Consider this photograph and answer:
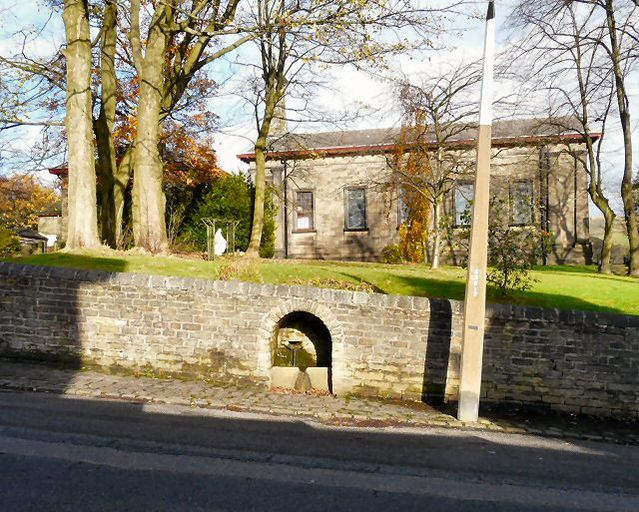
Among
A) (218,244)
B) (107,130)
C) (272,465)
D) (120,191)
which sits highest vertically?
(107,130)

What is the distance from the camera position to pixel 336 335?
9758mm

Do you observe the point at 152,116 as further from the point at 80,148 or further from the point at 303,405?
the point at 303,405

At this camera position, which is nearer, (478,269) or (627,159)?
(478,269)

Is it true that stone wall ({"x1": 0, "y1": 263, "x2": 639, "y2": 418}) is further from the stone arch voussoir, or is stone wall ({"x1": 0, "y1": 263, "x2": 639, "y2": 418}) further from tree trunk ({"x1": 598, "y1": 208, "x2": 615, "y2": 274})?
tree trunk ({"x1": 598, "y1": 208, "x2": 615, "y2": 274})

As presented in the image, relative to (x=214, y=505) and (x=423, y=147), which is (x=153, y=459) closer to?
(x=214, y=505)

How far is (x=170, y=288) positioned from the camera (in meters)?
10.1

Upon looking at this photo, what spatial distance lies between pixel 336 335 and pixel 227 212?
16489 mm

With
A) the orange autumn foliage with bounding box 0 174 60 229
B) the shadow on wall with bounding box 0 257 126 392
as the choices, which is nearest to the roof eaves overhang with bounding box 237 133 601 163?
the shadow on wall with bounding box 0 257 126 392

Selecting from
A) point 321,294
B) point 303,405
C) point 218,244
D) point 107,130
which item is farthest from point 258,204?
point 303,405

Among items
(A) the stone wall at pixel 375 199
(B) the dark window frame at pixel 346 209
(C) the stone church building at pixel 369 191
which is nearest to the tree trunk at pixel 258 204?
(C) the stone church building at pixel 369 191

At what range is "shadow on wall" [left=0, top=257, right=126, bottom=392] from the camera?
10.3 meters

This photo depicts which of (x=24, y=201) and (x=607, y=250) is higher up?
(x=24, y=201)

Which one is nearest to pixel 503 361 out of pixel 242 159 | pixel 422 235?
pixel 422 235

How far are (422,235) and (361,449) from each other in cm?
2131
